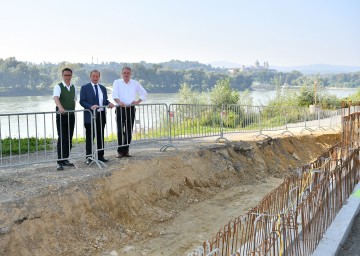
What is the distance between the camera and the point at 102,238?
6.21 m

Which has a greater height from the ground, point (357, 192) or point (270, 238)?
point (270, 238)

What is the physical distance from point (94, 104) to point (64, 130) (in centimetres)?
78

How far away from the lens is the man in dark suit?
7738mm

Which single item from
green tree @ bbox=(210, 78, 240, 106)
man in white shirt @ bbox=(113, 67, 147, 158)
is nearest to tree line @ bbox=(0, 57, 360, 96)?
green tree @ bbox=(210, 78, 240, 106)

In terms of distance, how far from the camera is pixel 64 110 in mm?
7293

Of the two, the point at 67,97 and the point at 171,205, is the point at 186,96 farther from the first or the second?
the point at 67,97

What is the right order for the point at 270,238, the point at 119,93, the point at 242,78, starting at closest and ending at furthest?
1. the point at 270,238
2. the point at 119,93
3. the point at 242,78

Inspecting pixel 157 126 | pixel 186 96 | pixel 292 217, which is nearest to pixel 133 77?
pixel 186 96

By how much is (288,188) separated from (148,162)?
357 cm

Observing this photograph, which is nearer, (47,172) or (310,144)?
(47,172)

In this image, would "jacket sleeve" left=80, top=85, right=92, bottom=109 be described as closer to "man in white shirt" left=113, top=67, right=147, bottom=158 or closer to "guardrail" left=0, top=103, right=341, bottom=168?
"guardrail" left=0, top=103, right=341, bottom=168

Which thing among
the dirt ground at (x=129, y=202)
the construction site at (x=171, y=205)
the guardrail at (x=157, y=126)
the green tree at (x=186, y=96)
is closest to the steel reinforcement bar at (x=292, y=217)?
the construction site at (x=171, y=205)

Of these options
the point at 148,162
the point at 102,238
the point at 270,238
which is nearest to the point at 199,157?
the point at 148,162

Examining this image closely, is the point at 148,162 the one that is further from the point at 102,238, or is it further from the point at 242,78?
the point at 242,78
